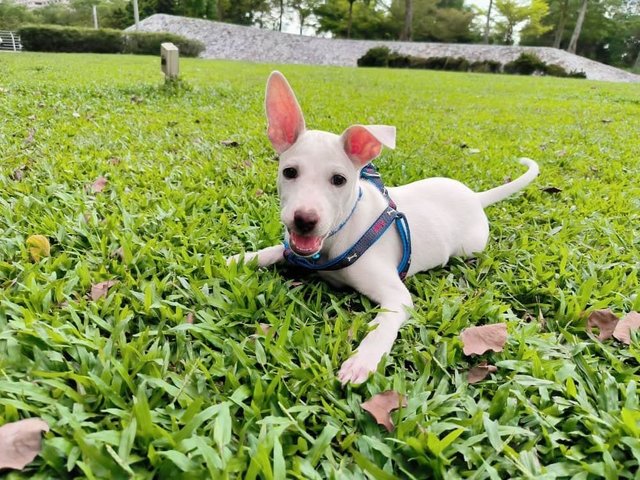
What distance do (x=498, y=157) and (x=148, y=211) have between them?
388cm

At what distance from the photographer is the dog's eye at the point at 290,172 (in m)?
2.08

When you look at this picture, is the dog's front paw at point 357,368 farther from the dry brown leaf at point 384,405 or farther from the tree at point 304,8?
the tree at point 304,8

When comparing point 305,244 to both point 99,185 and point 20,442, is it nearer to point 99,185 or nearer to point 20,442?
point 20,442

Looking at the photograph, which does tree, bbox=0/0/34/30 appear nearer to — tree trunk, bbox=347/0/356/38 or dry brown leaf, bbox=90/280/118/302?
tree trunk, bbox=347/0/356/38

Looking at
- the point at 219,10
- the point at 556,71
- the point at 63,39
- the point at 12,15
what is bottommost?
the point at 63,39

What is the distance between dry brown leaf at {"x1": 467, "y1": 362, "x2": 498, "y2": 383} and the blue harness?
73 centimetres

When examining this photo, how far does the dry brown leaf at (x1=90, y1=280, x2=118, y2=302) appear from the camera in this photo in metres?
2.07

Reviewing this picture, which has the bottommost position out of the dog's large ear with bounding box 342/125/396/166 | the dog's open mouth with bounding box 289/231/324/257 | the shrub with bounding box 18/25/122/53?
the shrub with bounding box 18/25/122/53

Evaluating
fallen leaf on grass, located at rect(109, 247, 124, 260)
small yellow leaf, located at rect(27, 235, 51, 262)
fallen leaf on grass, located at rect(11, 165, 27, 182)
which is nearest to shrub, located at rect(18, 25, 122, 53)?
fallen leaf on grass, located at rect(11, 165, 27, 182)

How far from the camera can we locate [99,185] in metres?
3.43

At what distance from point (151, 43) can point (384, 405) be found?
32.6 m

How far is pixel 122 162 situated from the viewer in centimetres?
400

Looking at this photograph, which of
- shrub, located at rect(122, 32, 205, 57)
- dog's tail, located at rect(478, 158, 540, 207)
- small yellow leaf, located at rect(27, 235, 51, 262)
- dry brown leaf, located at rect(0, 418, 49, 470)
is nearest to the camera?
dry brown leaf, located at rect(0, 418, 49, 470)

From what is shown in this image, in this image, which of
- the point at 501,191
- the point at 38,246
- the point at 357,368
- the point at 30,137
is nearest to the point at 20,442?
the point at 357,368
